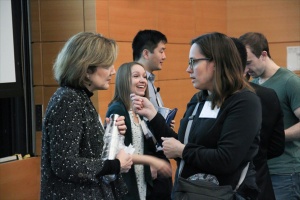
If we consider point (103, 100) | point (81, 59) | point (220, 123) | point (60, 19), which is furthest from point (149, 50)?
point (220, 123)

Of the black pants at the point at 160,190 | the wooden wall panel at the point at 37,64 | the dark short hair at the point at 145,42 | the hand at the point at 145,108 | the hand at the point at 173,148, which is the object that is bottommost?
the black pants at the point at 160,190

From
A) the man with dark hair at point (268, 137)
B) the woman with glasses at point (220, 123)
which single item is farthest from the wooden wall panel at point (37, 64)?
the woman with glasses at point (220, 123)

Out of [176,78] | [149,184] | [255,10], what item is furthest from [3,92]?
[255,10]

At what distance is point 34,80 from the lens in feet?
17.0

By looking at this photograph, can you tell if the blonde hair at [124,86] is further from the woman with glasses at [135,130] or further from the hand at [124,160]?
the hand at [124,160]

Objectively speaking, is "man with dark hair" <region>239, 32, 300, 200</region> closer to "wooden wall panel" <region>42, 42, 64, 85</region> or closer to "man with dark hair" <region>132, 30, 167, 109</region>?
"man with dark hair" <region>132, 30, 167, 109</region>

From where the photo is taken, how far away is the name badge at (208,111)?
2385 millimetres

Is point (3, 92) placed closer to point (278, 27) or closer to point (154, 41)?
point (154, 41)

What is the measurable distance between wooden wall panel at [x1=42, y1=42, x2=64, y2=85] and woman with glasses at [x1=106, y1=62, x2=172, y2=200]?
141cm

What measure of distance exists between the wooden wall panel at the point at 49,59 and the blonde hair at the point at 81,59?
2.65m

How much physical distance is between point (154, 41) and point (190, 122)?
2569 millimetres

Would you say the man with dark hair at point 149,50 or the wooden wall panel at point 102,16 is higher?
the wooden wall panel at point 102,16

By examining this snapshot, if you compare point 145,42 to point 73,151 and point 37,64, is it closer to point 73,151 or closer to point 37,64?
point 37,64

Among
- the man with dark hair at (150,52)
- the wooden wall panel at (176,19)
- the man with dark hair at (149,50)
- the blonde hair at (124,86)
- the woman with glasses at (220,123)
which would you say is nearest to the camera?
the woman with glasses at (220,123)
